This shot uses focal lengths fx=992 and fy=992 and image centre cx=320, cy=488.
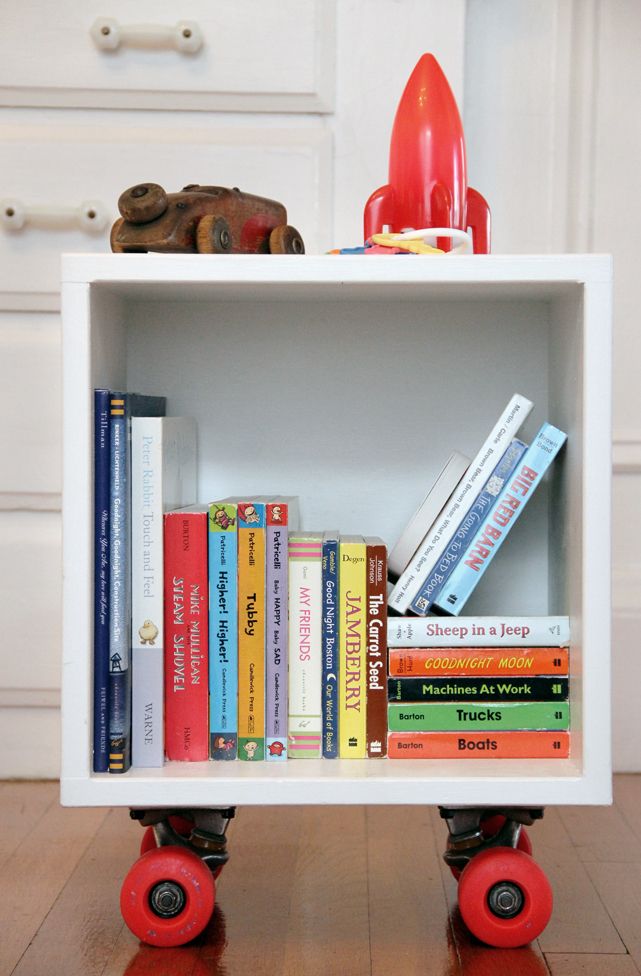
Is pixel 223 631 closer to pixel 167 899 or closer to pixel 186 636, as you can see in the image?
pixel 186 636

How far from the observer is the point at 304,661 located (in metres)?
0.97

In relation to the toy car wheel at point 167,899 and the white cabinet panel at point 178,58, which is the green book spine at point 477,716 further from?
the white cabinet panel at point 178,58

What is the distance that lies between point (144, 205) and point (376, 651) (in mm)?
480

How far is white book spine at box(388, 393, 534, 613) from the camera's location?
3.21ft

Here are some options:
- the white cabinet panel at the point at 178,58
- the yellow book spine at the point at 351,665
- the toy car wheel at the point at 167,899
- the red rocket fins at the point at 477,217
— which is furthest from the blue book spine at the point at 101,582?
the white cabinet panel at the point at 178,58

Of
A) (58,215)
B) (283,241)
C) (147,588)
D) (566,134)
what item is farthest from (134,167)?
(147,588)

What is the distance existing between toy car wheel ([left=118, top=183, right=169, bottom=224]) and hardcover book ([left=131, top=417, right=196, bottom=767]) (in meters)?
0.19

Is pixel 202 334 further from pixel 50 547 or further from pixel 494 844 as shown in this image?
pixel 494 844

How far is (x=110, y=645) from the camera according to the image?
36.5 inches

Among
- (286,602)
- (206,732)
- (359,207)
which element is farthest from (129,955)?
(359,207)

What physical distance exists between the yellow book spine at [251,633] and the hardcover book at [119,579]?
0.11m

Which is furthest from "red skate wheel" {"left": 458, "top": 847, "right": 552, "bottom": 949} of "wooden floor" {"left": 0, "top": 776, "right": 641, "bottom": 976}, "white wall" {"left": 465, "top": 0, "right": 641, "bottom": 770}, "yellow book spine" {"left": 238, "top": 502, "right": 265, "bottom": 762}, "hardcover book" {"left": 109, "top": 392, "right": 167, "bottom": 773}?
"white wall" {"left": 465, "top": 0, "right": 641, "bottom": 770}

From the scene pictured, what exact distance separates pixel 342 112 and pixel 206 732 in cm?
92

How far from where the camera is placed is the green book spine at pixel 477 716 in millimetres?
955
